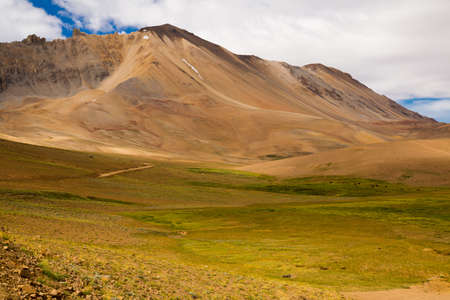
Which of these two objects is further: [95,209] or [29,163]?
[29,163]

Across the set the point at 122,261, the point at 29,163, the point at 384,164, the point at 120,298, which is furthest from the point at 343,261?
the point at 384,164

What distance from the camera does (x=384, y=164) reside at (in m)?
119

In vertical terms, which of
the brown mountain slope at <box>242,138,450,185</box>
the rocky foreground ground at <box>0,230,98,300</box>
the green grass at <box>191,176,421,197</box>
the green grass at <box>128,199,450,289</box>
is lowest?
the green grass at <box>128,199,450,289</box>

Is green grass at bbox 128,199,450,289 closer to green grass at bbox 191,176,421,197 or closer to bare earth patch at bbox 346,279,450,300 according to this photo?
bare earth patch at bbox 346,279,450,300

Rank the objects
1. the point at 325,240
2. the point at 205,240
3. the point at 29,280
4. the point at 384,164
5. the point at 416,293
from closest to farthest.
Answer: the point at 29,280 < the point at 416,293 < the point at 325,240 < the point at 205,240 < the point at 384,164

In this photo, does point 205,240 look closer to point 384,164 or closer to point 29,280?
point 29,280

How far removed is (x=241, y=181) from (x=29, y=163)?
167 feet

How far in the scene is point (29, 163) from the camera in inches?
3334

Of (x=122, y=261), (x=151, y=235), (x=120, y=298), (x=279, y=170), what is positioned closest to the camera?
(x=120, y=298)

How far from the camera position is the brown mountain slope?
106 metres

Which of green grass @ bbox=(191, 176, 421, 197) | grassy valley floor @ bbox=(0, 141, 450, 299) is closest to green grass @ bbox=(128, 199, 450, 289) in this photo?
grassy valley floor @ bbox=(0, 141, 450, 299)

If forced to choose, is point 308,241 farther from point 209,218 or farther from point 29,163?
point 29,163

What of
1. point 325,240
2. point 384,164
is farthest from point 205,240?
point 384,164

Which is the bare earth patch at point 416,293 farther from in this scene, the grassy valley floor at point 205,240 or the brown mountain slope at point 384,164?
the brown mountain slope at point 384,164
